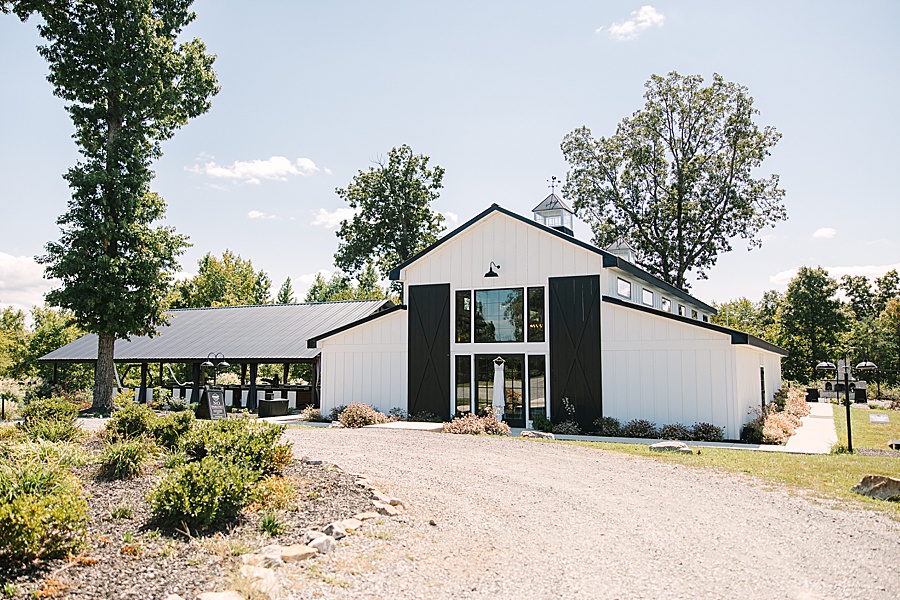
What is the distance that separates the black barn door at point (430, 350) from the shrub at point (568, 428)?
3589mm

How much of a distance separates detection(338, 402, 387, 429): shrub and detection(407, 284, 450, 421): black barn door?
152cm

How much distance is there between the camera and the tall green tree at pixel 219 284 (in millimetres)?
51406

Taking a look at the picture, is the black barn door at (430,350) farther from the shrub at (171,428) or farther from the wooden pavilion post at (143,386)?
the wooden pavilion post at (143,386)

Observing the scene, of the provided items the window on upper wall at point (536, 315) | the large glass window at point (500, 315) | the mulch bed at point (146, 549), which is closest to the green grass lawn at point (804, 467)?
the window on upper wall at point (536, 315)

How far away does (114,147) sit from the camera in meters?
22.3

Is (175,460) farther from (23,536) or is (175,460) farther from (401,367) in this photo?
(401,367)

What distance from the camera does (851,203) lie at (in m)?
21.8

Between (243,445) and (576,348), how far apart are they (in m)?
12.4

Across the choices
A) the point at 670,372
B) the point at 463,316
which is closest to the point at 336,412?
the point at 463,316

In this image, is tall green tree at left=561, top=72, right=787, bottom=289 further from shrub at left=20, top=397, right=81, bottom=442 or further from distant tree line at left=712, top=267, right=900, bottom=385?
shrub at left=20, top=397, right=81, bottom=442

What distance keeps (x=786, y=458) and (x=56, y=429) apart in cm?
1314

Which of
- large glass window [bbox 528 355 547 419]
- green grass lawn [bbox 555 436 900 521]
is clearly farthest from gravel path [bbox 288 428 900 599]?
large glass window [bbox 528 355 547 419]

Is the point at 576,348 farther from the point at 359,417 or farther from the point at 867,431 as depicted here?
the point at 867,431

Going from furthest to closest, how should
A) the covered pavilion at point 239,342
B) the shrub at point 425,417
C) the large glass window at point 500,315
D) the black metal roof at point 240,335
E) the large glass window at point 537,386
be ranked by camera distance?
the black metal roof at point 240,335, the covered pavilion at point 239,342, the shrub at point 425,417, the large glass window at point 500,315, the large glass window at point 537,386
